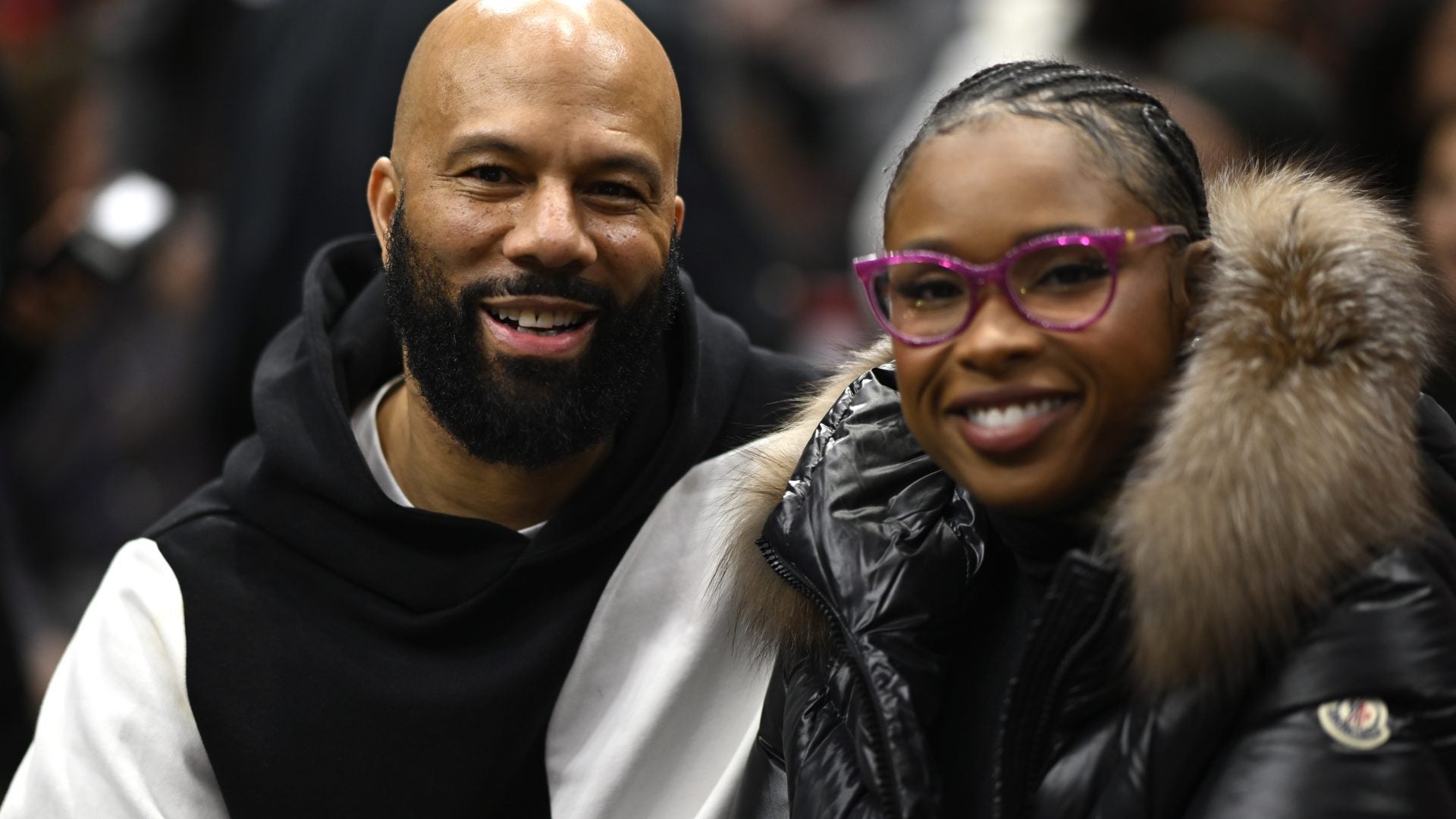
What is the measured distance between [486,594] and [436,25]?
41.0 inches

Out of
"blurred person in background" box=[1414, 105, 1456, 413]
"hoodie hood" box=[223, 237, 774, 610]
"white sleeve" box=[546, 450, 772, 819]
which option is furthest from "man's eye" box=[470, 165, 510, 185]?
"blurred person in background" box=[1414, 105, 1456, 413]

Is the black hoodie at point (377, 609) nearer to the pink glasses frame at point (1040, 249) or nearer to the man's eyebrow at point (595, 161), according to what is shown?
the man's eyebrow at point (595, 161)

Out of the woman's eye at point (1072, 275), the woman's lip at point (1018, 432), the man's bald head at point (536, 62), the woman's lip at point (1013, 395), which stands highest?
the man's bald head at point (536, 62)

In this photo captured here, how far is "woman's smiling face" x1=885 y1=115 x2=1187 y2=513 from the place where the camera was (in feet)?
7.55

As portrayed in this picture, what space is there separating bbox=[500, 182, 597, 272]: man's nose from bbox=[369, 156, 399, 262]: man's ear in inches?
14.7

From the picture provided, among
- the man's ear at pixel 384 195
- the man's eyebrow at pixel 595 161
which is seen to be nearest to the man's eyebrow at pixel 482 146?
the man's eyebrow at pixel 595 161

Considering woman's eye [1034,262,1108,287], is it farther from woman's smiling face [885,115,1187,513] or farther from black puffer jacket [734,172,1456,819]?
black puffer jacket [734,172,1456,819]

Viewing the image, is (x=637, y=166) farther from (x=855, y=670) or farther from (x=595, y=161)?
(x=855, y=670)

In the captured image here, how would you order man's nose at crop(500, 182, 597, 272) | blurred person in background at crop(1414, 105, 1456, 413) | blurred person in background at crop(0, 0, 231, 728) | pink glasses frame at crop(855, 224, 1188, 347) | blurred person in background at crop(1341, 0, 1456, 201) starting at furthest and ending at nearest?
blurred person in background at crop(0, 0, 231, 728), blurred person in background at crop(1341, 0, 1456, 201), blurred person in background at crop(1414, 105, 1456, 413), man's nose at crop(500, 182, 597, 272), pink glasses frame at crop(855, 224, 1188, 347)

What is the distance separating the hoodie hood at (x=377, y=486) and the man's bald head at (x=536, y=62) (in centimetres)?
38

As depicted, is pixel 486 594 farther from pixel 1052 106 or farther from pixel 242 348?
pixel 242 348

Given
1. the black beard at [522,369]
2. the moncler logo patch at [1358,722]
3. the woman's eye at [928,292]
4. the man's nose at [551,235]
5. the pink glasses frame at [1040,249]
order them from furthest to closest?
the black beard at [522,369] < the man's nose at [551,235] < the woman's eye at [928,292] < the pink glasses frame at [1040,249] < the moncler logo patch at [1358,722]

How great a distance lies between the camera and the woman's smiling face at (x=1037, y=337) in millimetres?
2301

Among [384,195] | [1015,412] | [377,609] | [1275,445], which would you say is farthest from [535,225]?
[1275,445]
